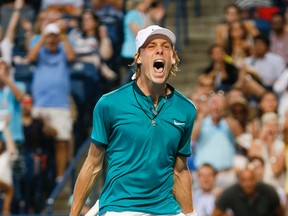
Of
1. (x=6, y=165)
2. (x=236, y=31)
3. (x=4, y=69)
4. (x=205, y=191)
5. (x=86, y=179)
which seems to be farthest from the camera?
(x=236, y=31)

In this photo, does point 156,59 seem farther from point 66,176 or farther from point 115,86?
point 115,86

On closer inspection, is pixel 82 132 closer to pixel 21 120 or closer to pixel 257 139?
pixel 21 120

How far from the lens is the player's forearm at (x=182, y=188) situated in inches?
292

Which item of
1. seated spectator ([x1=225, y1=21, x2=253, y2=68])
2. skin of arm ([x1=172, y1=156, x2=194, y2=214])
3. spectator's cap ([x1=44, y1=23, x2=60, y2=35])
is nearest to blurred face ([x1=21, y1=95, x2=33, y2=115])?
spectator's cap ([x1=44, y1=23, x2=60, y2=35])

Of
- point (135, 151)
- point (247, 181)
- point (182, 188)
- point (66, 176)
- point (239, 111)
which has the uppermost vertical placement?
point (135, 151)

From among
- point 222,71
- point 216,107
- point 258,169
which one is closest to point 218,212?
point 258,169

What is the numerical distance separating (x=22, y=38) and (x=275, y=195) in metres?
5.44

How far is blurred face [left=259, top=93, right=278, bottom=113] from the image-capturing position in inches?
535

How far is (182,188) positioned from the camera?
7.43 metres

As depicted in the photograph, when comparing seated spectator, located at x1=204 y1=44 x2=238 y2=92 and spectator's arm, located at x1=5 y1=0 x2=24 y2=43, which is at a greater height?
spectator's arm, located at x1=5 y1=0 x2=24 y2=43

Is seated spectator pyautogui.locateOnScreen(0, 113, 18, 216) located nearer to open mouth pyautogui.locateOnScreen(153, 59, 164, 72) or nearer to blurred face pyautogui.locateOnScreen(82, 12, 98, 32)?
blurred face pyautogui.locateOnScreen(82, 12, 98, 32)

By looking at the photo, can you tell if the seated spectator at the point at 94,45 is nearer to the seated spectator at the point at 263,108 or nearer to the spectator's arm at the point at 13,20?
the spectator's arm at the point at 13,20

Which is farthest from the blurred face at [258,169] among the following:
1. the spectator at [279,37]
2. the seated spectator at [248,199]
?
the spectator at [279,37]

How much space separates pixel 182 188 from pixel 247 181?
17.1ft
